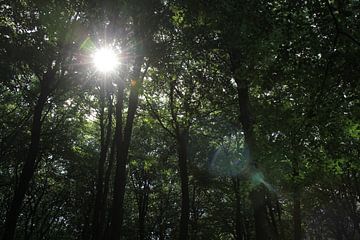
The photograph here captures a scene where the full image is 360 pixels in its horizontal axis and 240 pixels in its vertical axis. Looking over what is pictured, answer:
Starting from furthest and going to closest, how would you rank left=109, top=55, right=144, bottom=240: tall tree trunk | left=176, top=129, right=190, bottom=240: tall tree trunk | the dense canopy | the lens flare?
left=176, top=129, right=190, bottom=240: tall tree trunk → the lens flare → left=109, top=55, right=144, bottom=240: tall tree trunk → the dense canopy

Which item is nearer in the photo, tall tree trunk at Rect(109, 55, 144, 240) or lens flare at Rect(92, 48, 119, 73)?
tall tree trunk at Rect(109, 55, 144, 240)

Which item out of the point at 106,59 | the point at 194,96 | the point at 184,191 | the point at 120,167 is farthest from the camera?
the point at 194,96

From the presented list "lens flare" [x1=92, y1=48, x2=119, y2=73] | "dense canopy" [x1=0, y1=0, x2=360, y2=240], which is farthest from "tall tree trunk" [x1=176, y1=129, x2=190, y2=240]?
"lens flare" [x1=92, y1=48, x2=119, y2=73]

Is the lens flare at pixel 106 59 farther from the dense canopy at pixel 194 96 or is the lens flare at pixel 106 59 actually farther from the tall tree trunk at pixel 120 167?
the tall tree trunk at pixel 120 167

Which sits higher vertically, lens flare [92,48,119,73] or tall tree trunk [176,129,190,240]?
lens flare [92,48,119,73]

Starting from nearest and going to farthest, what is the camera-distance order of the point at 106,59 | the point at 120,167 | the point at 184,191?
the point at 120,167, the point at 106,59, the point at 184,191

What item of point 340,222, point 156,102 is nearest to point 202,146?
point 156,102

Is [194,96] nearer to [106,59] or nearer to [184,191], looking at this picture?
[184,191]

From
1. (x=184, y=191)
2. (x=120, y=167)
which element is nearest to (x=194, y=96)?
(x=184, y=191)

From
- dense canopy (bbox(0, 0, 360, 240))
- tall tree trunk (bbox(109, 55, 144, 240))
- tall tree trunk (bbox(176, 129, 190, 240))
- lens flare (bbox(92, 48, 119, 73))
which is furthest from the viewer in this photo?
tall tree trunk (bbox(176, 129, 190, 240))

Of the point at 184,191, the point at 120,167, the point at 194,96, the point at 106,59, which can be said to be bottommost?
the point at 120,167

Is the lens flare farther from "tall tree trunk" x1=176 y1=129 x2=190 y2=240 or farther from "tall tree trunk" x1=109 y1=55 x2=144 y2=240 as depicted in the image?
"tall tree trunk" x1=176 y1=129 x2=190 y2=240

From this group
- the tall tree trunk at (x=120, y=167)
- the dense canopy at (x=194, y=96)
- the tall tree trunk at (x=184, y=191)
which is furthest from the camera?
the tall tree trunk at (x=184, y=191)

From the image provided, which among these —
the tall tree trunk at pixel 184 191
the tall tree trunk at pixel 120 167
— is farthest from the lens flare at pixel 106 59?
the tall tree trunk at pixel 184 191
